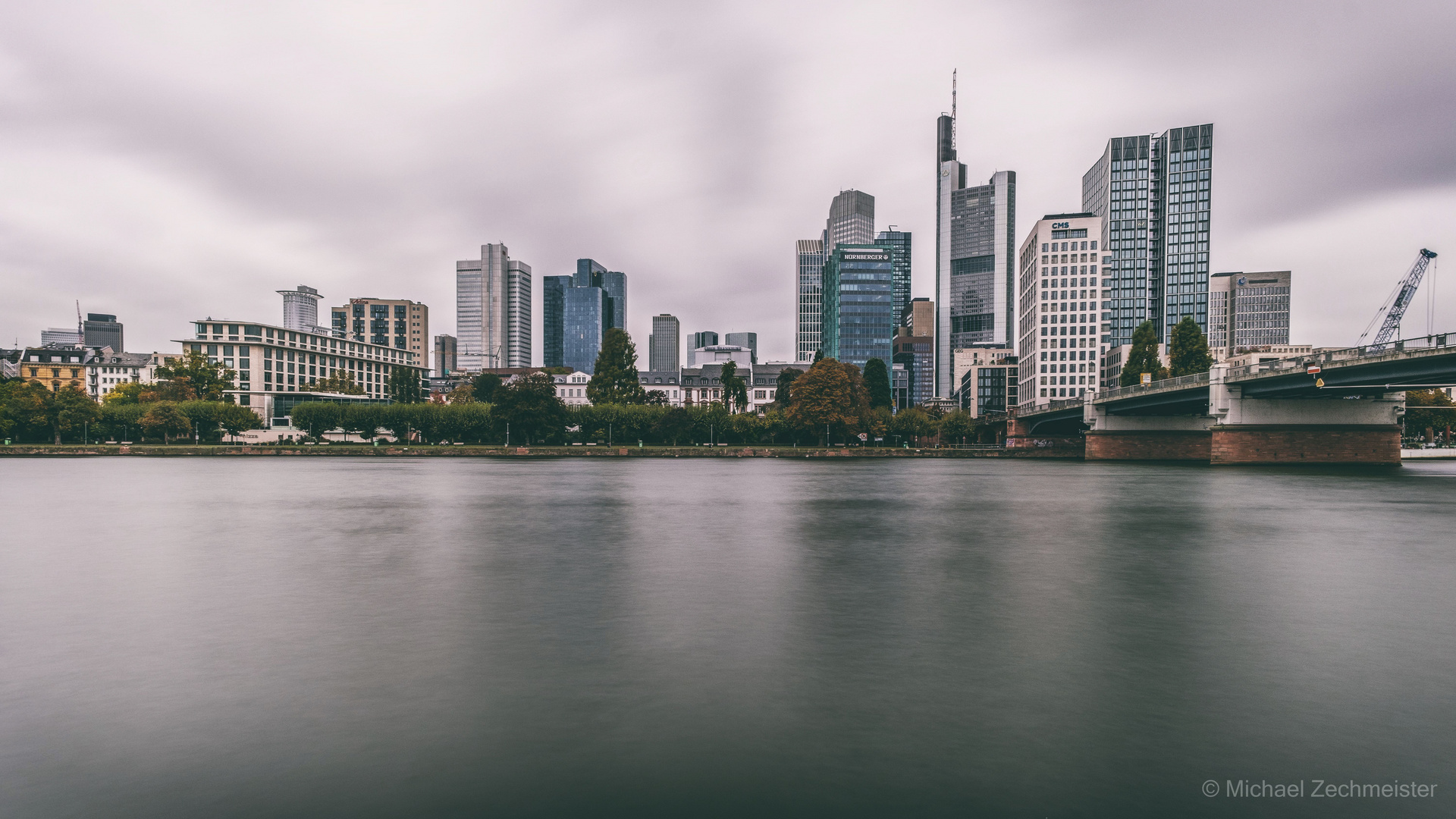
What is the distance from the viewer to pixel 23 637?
13359 mm

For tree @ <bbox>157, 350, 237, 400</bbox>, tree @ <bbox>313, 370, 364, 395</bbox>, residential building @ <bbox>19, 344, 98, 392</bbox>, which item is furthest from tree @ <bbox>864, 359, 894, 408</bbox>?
residential building @ <bbox>19, 344, 98, 392</bbox>

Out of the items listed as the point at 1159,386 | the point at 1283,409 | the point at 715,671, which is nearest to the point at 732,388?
the point at 1159,386

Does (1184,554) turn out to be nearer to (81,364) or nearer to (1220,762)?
(1220,762)

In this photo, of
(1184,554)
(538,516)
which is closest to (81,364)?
(538,516)

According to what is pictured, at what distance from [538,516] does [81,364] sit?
229 m

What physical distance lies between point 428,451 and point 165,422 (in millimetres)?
43127

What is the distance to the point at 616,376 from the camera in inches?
4857

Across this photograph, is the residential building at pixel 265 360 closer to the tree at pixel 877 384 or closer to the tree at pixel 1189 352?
the tree at pixel 877 384

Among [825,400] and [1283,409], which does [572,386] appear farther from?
[1283,409]

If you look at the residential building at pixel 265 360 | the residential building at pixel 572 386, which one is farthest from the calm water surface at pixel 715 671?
the residential building at pixel 572 386

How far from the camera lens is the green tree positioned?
12224cm

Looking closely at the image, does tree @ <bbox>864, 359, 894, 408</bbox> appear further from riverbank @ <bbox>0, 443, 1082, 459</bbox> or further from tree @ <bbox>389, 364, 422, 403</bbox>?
tree @ <bbox>389, 364, 422, 403</bbox>

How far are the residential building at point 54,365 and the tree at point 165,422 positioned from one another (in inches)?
3982

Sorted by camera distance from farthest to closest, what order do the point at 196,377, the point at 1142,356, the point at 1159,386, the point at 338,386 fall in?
the point at 338,386, the point at 196,377, the point at 1142,356, the point at 1159,386
